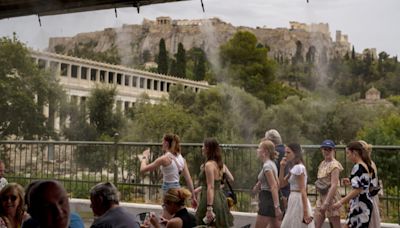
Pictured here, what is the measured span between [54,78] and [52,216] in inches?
1882

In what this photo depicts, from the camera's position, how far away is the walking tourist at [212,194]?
5.98 m

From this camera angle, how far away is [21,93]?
41.2m

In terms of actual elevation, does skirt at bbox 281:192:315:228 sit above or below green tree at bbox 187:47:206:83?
below


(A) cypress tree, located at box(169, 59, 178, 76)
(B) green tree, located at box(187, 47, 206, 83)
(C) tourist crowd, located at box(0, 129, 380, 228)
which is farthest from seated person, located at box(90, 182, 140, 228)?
(A) cypress tree, located at box(169, 59, 178, 76)

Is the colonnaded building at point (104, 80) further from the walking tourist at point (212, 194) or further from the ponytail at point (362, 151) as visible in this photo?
the ponytail at point (362, 151)

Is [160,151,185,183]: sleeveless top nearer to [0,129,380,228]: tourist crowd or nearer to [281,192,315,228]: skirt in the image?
[0,129,380,228]: tourist crowd

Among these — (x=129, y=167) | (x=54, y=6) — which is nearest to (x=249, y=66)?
(x=129, y=167)

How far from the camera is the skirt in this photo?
19.8ft

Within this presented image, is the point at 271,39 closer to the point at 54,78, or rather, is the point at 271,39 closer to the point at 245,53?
the point at 245,53

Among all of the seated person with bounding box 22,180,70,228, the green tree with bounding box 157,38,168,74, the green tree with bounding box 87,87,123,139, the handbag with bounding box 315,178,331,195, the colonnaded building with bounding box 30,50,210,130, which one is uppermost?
the green tree with bounding box 157,38,168,74

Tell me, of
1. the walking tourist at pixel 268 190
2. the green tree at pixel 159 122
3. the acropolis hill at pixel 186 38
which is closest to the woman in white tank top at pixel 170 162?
the walking tourist at pixel 268 190

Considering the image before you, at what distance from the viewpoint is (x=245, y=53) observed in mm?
56500

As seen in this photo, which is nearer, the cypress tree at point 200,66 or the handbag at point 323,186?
the handbag at point 323,186

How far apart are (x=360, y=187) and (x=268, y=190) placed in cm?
104
